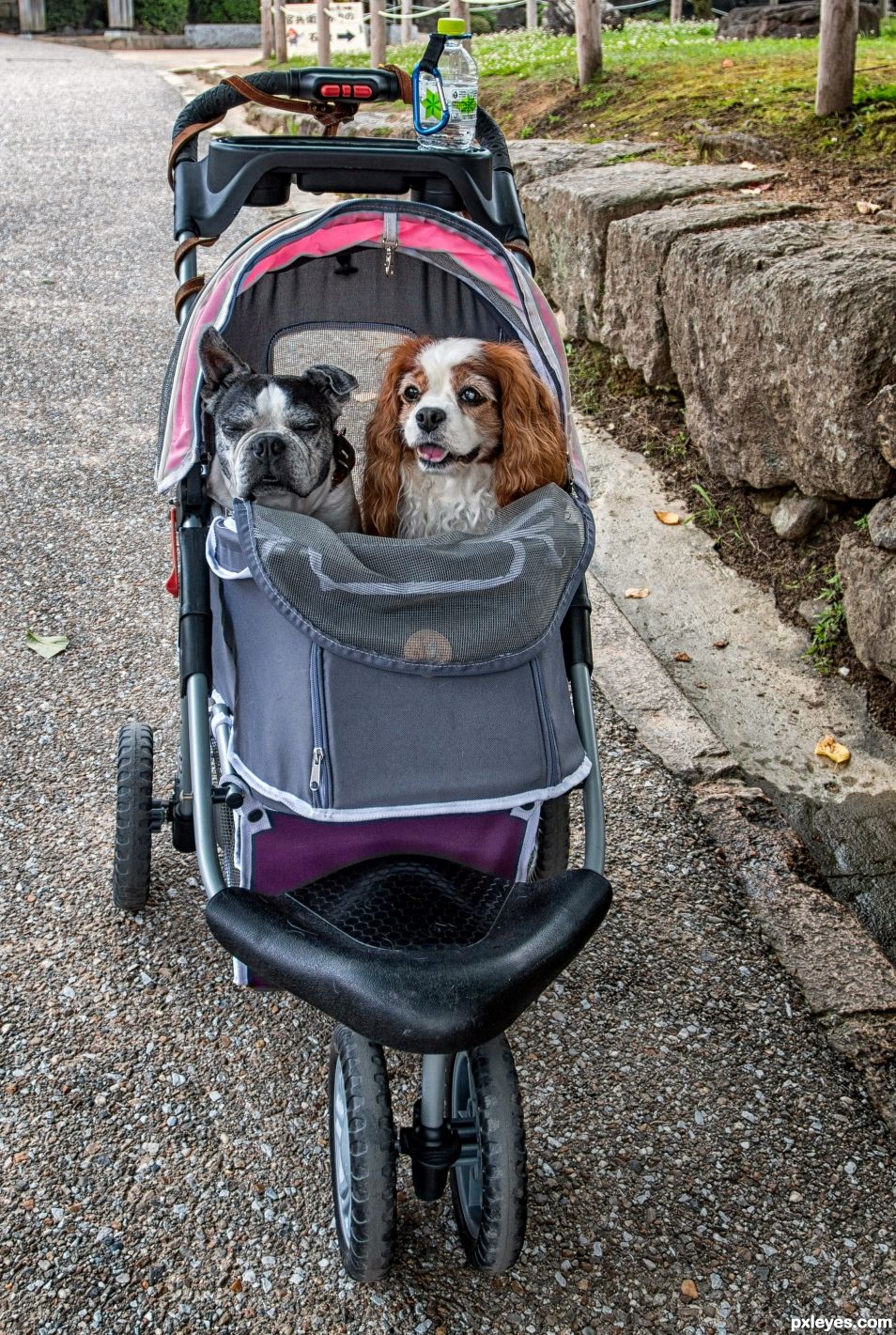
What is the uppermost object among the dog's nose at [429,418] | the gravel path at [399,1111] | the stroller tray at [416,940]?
the dog's nose at [429,418]

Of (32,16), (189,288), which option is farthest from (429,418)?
(32,16)

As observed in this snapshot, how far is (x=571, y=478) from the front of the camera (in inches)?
103

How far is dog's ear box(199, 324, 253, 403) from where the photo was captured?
Result: 256 centimetres

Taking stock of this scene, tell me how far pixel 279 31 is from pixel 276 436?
14880 mm

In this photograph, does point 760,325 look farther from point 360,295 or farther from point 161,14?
point 161,14

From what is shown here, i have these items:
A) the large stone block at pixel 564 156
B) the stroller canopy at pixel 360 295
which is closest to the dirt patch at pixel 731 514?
the large stone block at pixel 564 156

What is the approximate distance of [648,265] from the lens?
4867mm

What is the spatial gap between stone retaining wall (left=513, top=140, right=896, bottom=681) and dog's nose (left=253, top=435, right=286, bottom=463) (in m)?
1.90

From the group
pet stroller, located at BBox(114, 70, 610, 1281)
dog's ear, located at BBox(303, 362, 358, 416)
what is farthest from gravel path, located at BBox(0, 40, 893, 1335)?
dog's ear, located at BBox(303, 362, 358, 416)

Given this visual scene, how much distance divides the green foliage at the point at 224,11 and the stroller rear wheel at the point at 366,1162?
1054 inches

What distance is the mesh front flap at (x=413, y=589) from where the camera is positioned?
6.79 feet

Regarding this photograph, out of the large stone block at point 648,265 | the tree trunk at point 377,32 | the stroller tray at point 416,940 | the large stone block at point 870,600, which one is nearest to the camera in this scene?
the stroller tray at point 416,940

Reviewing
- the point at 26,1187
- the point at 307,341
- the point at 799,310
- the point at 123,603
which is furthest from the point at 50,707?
the point at 799,310

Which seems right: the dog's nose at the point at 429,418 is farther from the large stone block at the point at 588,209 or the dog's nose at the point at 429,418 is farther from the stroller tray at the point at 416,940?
the large stone block at the point at 588,209
